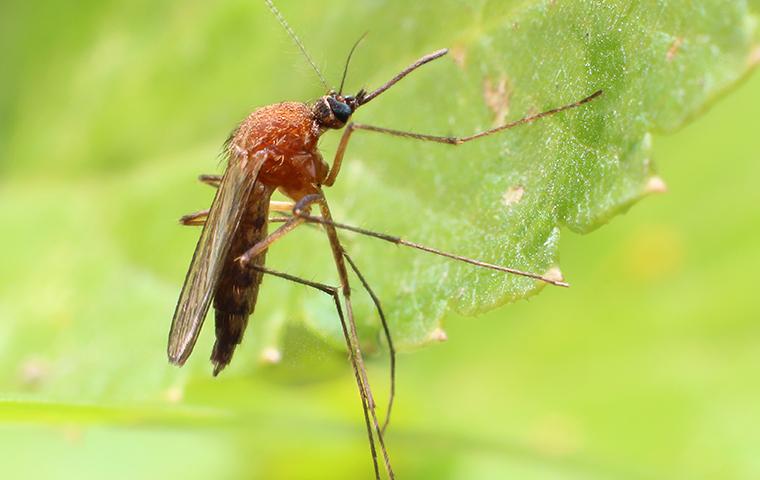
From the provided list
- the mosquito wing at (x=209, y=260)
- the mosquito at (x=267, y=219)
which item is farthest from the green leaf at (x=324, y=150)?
the mosquito wing at (x=209, y=260)

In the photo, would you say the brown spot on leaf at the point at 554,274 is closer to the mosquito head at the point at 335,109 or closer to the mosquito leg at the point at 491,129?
the mosquito leg at the point at 491,129

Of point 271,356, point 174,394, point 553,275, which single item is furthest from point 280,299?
point 553,275

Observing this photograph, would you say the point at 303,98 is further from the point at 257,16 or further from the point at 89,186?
the point at 89,186

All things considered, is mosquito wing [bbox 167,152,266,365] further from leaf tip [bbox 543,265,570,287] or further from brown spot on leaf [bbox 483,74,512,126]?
leaf tip [bbox 543,265,570,287]

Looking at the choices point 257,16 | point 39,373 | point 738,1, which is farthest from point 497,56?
point 39,373

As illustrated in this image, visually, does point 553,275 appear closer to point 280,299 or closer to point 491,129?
point 491,129

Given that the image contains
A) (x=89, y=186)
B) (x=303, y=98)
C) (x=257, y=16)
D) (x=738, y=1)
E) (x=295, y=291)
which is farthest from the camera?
(x=89, y=186)

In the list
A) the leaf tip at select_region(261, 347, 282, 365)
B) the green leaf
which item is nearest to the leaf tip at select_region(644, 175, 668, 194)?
the green leaf
